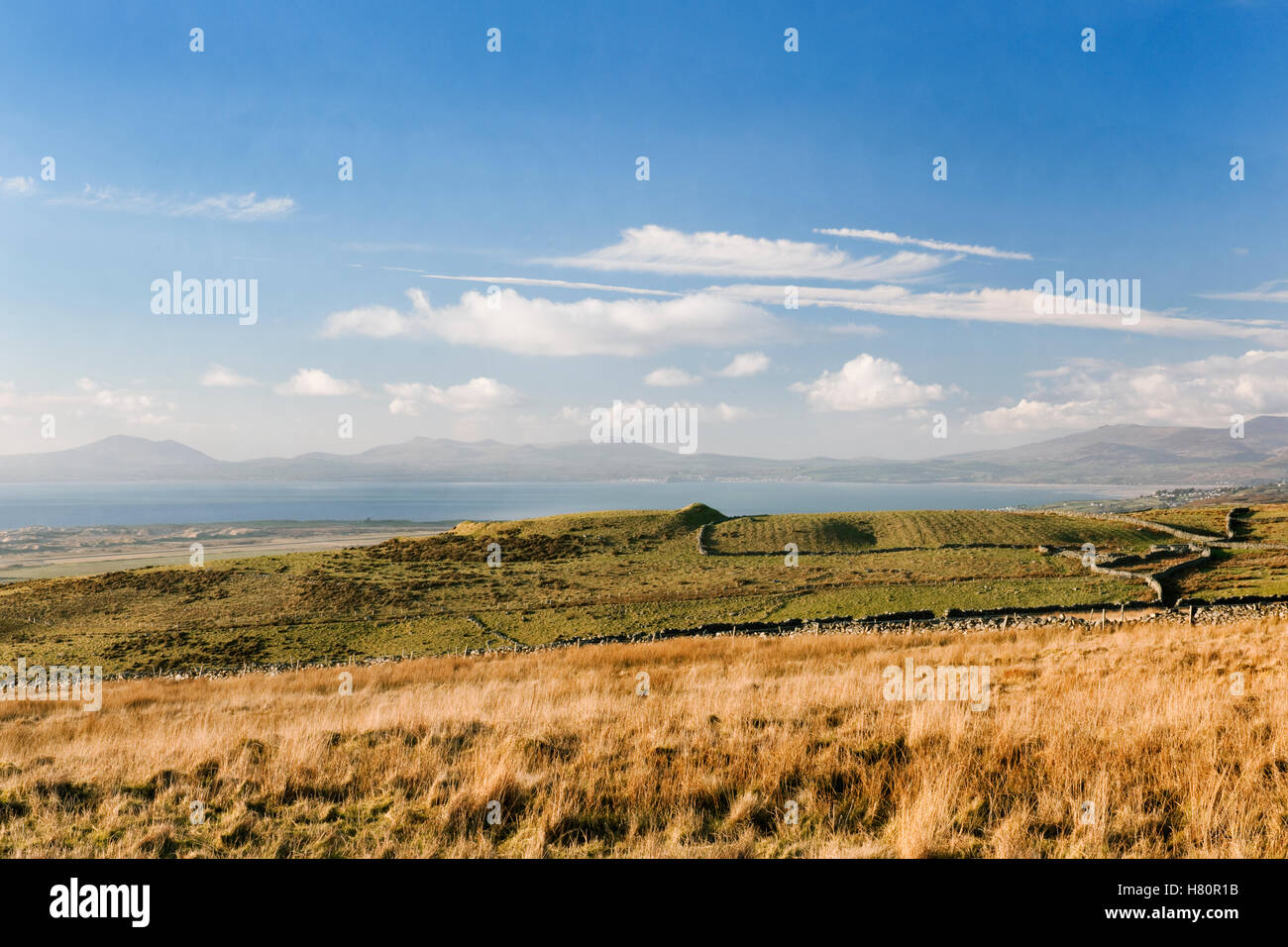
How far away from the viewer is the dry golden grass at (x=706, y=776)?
5656mm

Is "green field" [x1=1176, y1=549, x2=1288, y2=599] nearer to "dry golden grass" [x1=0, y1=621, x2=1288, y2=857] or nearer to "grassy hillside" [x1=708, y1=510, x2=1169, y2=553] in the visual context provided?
"grassy hillside" [x1=708, y1=510, x2=1169, y2=553]

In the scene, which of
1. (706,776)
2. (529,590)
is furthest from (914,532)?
(706,776)

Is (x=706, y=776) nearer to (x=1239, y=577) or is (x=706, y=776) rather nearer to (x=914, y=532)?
(x=1239, y=577)

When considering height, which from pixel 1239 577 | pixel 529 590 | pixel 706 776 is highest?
pixel 706 776

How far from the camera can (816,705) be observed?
1018cm

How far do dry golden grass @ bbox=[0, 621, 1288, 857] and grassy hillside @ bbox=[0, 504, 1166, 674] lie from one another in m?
18.2

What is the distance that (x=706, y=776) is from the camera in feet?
22.9

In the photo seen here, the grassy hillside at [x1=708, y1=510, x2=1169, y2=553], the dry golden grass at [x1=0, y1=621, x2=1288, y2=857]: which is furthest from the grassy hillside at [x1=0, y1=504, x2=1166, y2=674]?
the dry golden grass at [x1=0, y1=621, x2=1288, y2=857]

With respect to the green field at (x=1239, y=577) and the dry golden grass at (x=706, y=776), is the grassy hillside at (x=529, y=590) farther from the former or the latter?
the dry golden grass at (x=706, y=776)

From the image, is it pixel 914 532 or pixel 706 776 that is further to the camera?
pixel 914 532

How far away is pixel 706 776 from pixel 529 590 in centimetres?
3401
